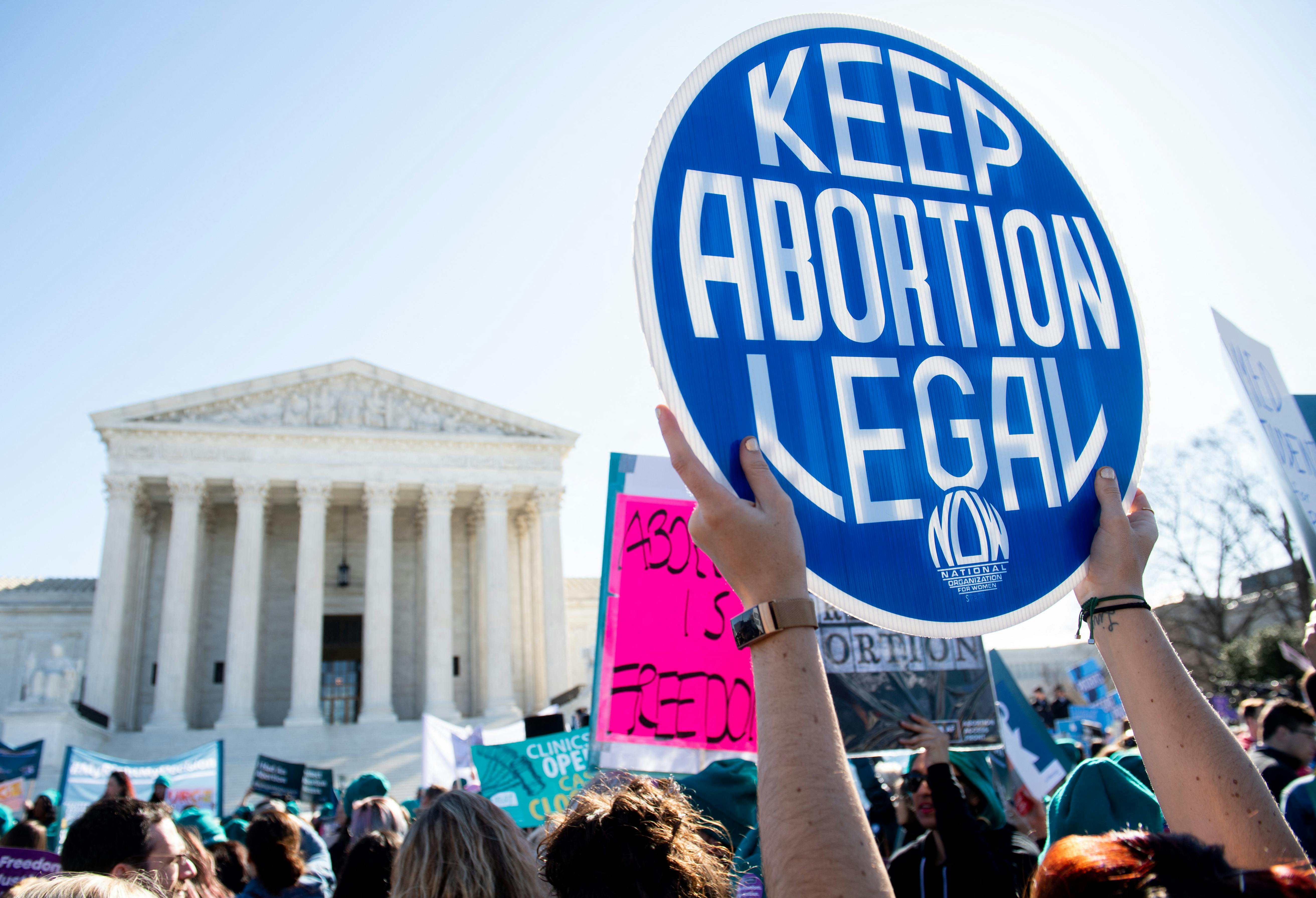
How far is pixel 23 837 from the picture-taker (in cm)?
623

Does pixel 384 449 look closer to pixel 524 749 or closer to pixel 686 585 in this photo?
pixel 524 749

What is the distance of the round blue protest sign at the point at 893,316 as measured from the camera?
1.89 metres

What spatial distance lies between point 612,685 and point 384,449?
34285 mm

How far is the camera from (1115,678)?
1.88m

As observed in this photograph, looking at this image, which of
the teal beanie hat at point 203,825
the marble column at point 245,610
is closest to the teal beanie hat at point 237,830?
the teal beanie hat at point 203,825

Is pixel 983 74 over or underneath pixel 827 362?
over

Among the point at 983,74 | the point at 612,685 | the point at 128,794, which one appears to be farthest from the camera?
the point at 128,794

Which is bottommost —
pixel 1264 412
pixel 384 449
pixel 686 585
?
pixel 686 585

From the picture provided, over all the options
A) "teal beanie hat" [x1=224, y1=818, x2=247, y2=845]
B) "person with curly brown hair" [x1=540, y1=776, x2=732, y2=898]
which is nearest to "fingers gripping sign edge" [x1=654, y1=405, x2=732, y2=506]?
"person with curly brown hair" [x1=540, y1=776, x2=732, y2=898]

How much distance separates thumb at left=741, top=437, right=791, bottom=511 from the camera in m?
1.62

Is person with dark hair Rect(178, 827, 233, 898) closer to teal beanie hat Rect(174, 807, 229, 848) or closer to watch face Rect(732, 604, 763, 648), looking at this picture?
teal beanie hat Rect(174, 807, 229, 848)

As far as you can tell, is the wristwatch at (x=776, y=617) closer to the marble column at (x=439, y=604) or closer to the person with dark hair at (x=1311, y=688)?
the person with dark hair at (x=1311, y=688)

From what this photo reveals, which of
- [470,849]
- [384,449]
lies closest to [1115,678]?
[470,849]

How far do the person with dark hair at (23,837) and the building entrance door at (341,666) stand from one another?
34150 millimetres
